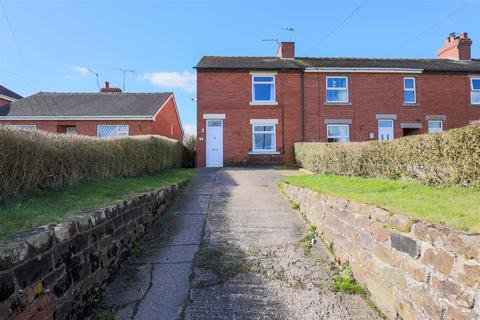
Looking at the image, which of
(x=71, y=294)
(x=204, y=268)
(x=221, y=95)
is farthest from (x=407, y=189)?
(x=221, y=95)

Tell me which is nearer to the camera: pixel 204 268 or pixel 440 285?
pixel 440 285

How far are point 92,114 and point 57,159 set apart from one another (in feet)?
61.1

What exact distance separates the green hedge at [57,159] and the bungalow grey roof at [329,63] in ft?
39.5

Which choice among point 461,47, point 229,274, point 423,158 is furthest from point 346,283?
point 461,47

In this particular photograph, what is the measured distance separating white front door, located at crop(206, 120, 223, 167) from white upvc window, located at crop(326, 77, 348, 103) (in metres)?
6.85

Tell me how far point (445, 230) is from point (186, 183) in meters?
9.01

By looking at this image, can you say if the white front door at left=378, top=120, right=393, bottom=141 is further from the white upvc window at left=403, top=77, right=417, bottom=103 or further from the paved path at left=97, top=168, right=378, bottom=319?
the paved path at left=97, top=168, right=378, bottom=319

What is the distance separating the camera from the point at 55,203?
4.53 metres

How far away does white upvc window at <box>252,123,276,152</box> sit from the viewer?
19719mm

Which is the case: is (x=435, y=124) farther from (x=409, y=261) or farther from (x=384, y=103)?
(x=409, y=261)

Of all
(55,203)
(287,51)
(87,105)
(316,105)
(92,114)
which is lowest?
(55,203)

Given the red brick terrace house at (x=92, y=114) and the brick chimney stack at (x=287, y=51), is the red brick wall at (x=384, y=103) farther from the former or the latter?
the red brick terrace house at (x=92, y=114)

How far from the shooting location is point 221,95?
1961 cm

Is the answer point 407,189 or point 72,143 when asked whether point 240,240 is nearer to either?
point 407,189
